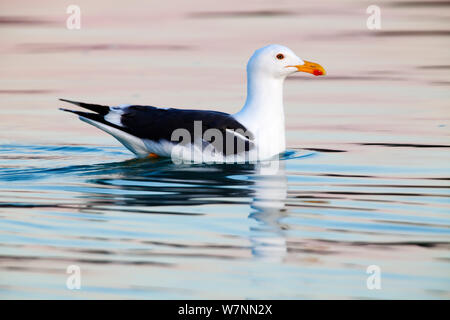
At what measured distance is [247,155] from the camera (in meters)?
11.1

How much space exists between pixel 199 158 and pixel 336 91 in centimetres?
524

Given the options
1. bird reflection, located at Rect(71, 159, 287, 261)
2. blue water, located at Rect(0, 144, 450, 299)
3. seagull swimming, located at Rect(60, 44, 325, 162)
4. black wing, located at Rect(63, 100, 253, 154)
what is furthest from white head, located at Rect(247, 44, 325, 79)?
bird reflection, located at Rect(71, 159, 287, 261)

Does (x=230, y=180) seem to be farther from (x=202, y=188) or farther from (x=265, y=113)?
(x=265, y=113)

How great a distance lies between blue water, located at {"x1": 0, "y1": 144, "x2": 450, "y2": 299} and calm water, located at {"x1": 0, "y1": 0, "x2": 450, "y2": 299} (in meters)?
0.02

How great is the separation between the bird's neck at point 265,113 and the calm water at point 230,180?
11.2 inches

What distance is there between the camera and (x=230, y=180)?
10164mm

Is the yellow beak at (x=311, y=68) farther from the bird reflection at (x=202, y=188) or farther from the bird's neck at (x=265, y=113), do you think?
the bird reflection at (x=202, y=188)

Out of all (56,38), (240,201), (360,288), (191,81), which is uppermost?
Result: (56,38)

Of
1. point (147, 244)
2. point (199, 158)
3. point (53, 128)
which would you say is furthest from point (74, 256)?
point (53, 128)

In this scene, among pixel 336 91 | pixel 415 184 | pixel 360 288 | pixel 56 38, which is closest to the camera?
pixel 360 288

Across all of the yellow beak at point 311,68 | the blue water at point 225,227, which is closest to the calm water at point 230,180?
the blue water at point 225,227

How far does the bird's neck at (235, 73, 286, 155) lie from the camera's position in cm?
1134

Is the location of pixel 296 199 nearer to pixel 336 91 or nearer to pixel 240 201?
pixel 240 201

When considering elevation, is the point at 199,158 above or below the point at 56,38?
below
